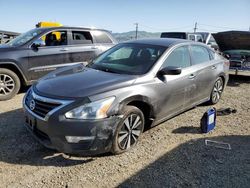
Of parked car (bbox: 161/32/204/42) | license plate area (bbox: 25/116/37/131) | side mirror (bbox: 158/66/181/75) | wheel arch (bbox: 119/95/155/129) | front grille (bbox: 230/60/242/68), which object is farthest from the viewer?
parked car (bbox: 161/32/204/42)

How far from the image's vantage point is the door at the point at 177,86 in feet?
13.1

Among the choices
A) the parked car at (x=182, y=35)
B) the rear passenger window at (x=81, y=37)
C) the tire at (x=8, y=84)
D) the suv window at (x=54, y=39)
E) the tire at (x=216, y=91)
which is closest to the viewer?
the tire at (x=216, y=91)

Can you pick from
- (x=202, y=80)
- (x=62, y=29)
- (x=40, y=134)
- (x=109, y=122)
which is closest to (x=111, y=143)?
(x=109, y=122)

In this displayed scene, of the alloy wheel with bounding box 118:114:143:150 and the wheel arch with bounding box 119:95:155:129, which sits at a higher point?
the wheel arch with bounding box 119:95:155:129

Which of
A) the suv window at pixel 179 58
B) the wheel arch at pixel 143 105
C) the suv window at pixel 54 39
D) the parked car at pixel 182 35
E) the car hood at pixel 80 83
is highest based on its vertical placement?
the parked car at pixel 182 35

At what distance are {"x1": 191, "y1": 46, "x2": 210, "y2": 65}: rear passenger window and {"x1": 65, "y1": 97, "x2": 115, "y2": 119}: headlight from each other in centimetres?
250

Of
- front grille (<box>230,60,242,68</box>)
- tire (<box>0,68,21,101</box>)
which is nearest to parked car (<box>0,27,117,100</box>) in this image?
tire (<box>0,68,21,101</box>)

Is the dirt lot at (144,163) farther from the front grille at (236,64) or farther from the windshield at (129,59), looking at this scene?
the front grille at (236,64)

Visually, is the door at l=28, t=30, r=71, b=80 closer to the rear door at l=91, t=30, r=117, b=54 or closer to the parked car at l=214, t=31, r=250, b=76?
the rear door at l=91, t=30, r=117, b=54

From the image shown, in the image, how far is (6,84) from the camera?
19.5ft

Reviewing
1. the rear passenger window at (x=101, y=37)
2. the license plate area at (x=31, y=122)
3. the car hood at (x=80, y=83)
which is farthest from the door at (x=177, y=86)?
the rear passenger window at (x=101, y=37)

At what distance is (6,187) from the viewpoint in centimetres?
280

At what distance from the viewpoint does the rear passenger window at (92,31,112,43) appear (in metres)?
7.42

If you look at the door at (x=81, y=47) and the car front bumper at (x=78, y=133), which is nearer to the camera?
the car front bumper at (x=78, y=133)
